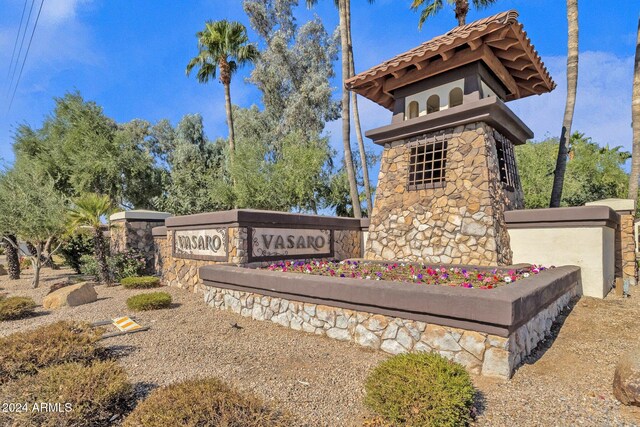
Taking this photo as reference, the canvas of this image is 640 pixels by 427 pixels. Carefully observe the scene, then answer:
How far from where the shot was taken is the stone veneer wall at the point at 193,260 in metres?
9.30

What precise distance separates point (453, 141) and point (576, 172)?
21502mm

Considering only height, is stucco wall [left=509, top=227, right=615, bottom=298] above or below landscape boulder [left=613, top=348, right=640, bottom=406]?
above

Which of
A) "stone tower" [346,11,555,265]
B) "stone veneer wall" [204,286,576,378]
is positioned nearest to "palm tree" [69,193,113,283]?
"stone veneer wall" [204,286,576,378]

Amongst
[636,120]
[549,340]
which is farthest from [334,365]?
[636,120]

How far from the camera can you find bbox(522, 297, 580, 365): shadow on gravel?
16.5 ft

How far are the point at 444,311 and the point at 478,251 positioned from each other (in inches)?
192

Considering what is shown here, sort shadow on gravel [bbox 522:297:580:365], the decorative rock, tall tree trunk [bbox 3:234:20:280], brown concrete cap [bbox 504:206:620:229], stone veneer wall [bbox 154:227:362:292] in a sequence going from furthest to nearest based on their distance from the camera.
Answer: tall tree trunk [bbox 3:234:20:280] → stone veneer wall [bbox 154:227:362:292] → brown concrete cap [bbox 504:206:620:229] → the decorative rock → shadow on gravel [bbox 522:297:580:365]

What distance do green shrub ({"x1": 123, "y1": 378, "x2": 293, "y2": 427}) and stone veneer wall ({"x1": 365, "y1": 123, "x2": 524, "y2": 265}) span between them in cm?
722

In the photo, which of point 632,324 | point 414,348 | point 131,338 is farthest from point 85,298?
point 632,324

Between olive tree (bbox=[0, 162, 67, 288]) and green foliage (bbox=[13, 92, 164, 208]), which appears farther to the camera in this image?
green foliage (bbox=[13, 92, 164, 208])

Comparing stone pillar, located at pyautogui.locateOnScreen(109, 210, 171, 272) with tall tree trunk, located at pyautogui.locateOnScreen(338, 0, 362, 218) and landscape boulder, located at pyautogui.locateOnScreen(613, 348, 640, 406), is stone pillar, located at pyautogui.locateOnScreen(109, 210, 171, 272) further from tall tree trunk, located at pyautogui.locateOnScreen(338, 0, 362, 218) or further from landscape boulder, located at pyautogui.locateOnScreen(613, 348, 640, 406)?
landscape boulder, located at pyautogui.locateOnScreen(613, 348, 640, 406)

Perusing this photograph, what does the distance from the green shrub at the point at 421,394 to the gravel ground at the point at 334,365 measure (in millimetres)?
328

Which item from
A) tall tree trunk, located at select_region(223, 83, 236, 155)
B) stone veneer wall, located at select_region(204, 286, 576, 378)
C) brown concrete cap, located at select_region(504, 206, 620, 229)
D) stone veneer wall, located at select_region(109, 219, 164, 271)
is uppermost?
tall tree trunk, located at select_region(223, 83, 236, 155)

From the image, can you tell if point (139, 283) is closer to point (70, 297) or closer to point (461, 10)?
point (70, 297)
